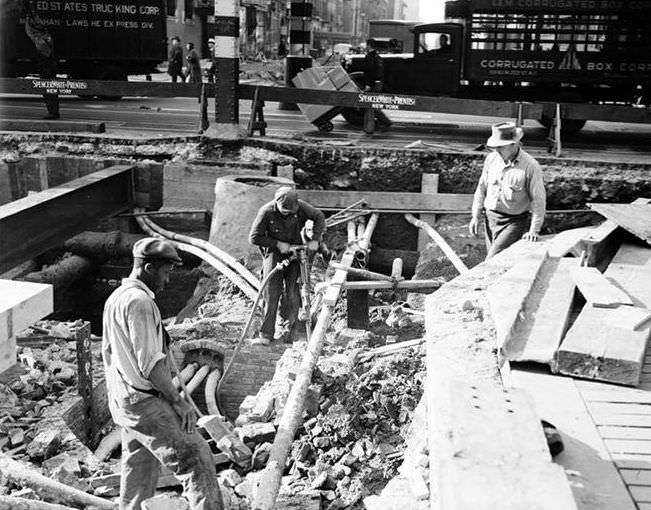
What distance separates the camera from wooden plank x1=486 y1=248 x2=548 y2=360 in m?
4.46

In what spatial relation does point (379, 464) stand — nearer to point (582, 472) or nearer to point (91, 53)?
point (582, 472)

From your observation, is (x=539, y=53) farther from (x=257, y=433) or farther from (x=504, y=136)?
(x=257, y=433)

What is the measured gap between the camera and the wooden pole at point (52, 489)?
499 centimetres

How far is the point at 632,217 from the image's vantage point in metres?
7.02

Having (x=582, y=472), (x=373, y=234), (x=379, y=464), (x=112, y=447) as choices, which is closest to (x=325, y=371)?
(x=379, y=464)

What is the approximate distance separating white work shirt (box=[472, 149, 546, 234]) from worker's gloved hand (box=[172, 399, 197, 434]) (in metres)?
4.05

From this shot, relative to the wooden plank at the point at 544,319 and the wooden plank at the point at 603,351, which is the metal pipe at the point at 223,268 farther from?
the wooden plank at the point at 603,351

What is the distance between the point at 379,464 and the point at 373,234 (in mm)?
6270

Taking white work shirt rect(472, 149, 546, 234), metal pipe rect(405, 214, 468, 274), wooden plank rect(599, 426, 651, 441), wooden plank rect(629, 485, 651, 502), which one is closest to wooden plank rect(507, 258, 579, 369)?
wooden plank rect(599, 426, 651, 441)

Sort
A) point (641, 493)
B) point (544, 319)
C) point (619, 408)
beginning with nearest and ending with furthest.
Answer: point (641, 493) → point (619, 408) → point (544, 319)

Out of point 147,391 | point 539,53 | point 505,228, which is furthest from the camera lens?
point 539,53

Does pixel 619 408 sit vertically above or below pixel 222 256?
above

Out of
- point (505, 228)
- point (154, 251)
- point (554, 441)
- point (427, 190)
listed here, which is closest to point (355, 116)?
point (427, 190)

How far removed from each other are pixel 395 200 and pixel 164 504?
24.2 ft
